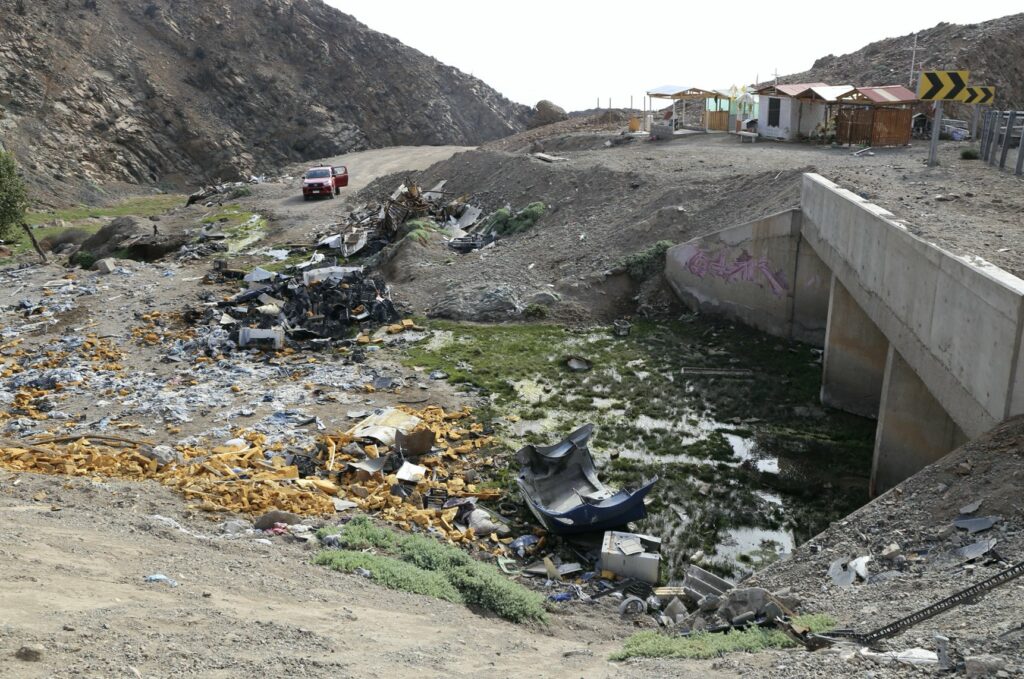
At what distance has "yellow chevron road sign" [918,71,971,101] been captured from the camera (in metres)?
17.1

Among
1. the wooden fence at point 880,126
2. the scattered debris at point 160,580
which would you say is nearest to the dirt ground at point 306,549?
the scattered debris at point 160,580

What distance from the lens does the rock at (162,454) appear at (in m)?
12.9

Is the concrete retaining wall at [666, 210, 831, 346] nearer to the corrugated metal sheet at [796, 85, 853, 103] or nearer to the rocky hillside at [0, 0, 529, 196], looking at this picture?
the corrugated metal sheet at [796, 85, 853, 103]

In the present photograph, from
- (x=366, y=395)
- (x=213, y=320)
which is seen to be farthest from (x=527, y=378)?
(x=213, y=320)

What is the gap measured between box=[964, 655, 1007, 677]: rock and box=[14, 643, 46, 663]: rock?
5.74 meters

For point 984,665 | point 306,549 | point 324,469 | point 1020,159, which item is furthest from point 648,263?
point 984,665

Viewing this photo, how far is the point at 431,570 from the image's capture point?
31.6ft

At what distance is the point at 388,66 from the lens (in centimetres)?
6831

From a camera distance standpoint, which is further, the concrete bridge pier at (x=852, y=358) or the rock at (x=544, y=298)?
the rock at (x=544, y=298)

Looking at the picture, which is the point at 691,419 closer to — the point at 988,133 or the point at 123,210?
the point at 988,133

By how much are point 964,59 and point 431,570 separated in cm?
4563

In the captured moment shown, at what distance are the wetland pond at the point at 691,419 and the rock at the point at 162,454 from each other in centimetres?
520

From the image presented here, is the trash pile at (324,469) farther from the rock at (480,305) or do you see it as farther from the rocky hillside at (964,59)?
the rocky hillside at (964,59)

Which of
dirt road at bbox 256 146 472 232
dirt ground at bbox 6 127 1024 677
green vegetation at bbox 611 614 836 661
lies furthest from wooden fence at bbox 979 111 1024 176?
dirt road at bbox 256 146 472 232
